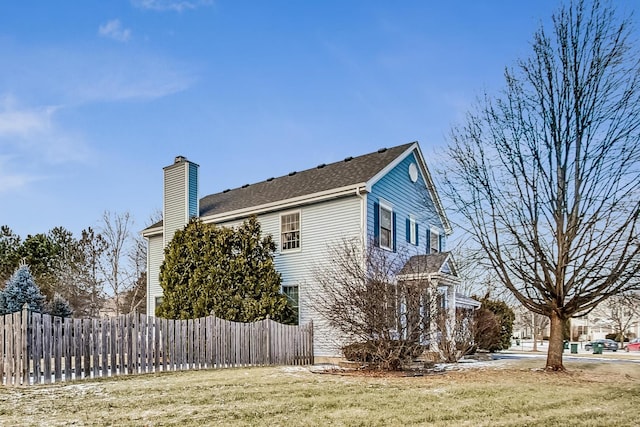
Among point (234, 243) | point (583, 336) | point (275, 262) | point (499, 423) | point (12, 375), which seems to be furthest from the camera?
point (583, 336)

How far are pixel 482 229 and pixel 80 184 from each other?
16055 millimetres

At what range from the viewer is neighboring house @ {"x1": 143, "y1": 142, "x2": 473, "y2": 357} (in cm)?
1619

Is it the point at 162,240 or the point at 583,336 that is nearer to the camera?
the point at 162,240

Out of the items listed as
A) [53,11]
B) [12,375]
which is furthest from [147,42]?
[12,375]

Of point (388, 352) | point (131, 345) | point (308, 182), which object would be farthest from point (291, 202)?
point (131, 345)

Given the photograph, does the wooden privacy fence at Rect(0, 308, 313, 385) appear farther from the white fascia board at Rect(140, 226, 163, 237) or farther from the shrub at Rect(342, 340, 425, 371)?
the white fascia board at Rect(140, 226, 163, 237)

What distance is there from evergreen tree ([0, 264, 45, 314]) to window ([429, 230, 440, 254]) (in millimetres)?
16542

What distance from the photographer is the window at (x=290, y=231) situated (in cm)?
1758

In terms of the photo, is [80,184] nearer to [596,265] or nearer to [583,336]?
[596,265]

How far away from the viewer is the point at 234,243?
52.8 ft

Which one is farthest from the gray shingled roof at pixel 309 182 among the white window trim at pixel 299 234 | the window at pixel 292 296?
the window at pixel 292 296

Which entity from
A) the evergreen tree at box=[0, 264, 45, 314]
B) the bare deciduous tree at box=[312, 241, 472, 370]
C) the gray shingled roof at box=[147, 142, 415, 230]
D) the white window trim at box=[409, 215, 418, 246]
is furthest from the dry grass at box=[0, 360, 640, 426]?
the evergreen tree at box=[0, 264, 45, 314]

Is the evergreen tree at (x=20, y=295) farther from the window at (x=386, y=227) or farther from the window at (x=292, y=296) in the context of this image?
the window at (x=386, y=227)

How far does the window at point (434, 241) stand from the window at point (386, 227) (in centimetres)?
396
